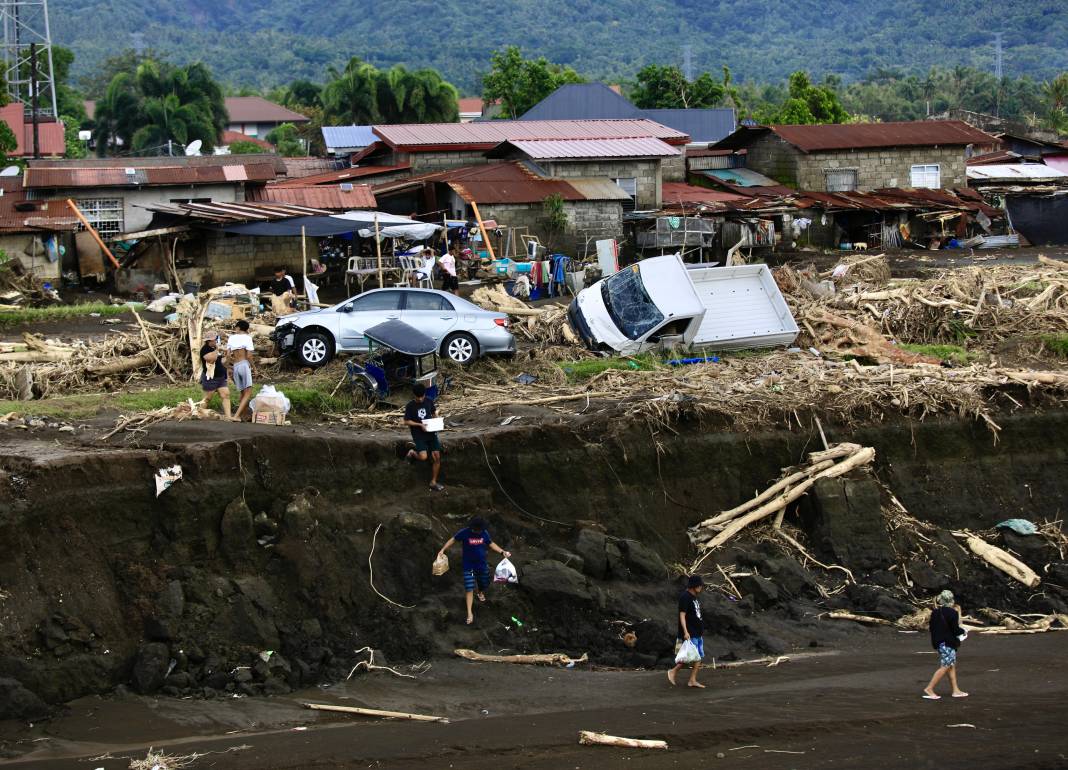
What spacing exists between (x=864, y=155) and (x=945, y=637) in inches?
1224

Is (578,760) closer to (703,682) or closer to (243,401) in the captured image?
(703,682)

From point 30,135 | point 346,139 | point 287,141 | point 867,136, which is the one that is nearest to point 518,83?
point 287,141

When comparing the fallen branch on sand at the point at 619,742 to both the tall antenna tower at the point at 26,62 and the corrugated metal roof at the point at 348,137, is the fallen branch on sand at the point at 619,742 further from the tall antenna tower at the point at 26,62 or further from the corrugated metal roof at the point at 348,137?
the tall antenna tower at the point at 26,62

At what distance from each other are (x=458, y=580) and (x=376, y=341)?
4367mm

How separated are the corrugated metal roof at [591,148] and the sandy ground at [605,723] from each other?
22.7 m

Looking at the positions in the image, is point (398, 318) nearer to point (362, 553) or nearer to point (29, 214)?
point (362, 553)

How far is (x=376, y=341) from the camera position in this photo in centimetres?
1914

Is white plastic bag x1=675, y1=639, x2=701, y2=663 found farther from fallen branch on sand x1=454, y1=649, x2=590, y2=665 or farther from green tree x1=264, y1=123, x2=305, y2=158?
green tree x1=264, y1=123, x2=305, y2=158

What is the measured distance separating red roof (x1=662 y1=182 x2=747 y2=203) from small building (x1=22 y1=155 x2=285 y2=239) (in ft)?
36.8

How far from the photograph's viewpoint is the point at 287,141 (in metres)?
80.1

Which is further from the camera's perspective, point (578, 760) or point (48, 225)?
point (48, 225)

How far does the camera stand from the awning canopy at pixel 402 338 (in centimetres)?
1886

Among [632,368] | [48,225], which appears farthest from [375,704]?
[48,225]

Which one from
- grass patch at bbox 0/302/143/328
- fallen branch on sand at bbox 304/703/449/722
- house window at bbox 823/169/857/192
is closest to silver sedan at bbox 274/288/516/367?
grass patch at bbox 0/302/143/328
